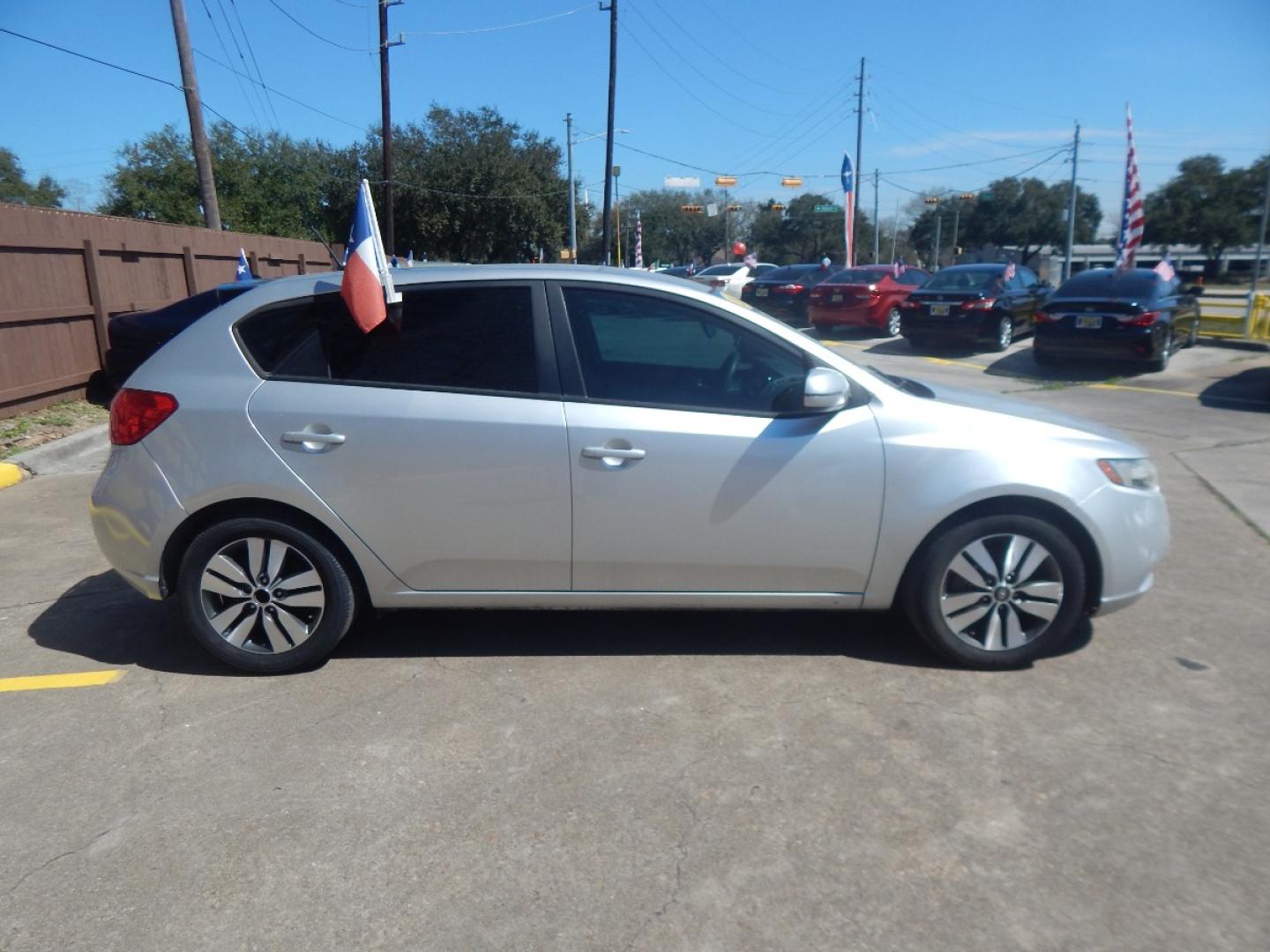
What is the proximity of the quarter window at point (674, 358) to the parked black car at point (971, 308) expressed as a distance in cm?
1416

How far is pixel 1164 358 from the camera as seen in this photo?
580 inches

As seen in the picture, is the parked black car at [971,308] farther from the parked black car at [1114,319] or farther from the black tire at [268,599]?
the black tire at [268,599]

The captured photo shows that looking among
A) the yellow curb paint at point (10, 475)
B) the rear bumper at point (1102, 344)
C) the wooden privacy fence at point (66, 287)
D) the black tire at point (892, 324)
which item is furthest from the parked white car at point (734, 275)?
the yellow curb paint at point (10, 475)

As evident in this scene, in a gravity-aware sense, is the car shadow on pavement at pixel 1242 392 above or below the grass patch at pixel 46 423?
below

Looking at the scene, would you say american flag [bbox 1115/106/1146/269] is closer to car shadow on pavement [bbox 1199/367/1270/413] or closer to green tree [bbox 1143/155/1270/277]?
car shadow on pavement [bbox 1199/367/1270/413]

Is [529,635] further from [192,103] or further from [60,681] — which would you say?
[192,103]

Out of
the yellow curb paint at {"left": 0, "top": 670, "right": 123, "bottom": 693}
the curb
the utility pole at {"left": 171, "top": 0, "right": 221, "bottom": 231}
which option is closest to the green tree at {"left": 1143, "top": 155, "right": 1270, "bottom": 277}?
the utility pole at {"left": 171, "top": 0, "right": 221, "bottom": 231}

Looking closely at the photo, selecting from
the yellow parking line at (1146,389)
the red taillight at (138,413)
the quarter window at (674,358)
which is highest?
the quarter window at (674,358)

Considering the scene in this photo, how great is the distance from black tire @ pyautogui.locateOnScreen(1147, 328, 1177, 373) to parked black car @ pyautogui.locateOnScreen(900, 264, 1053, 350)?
2.89 meters

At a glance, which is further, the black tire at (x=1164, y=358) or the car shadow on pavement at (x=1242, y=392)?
the black tire at (x=1164, y=358)

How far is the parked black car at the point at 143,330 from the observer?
10992 mm

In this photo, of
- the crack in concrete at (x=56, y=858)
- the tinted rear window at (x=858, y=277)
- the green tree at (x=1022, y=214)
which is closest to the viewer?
the crack in concrete at (x=56, y=858)

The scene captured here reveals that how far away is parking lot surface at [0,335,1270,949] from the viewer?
2697 mm

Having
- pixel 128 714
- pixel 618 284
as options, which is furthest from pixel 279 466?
pixel 618 284
